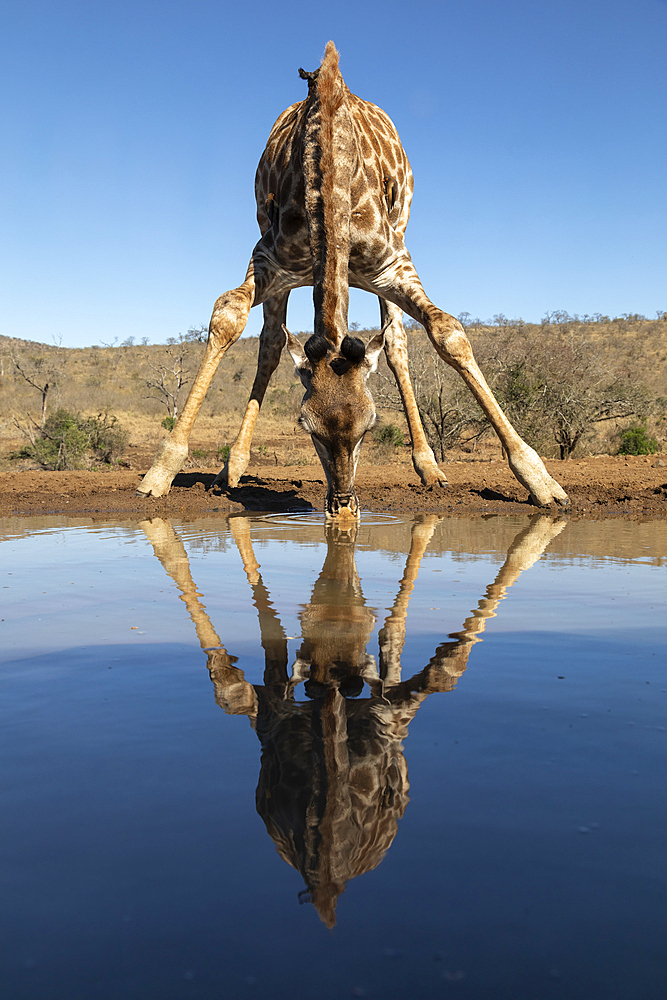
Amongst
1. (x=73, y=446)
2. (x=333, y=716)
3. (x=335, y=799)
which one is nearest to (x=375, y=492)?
(x=333, y=716)

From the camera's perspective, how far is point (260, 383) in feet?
35.4

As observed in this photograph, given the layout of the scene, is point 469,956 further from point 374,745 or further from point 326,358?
point 326,358

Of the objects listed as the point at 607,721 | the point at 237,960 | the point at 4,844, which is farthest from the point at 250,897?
the point at 607,721

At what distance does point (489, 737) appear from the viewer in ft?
6.90

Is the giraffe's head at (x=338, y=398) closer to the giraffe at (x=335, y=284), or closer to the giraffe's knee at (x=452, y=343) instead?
the giraffe at (x=335, y=284)

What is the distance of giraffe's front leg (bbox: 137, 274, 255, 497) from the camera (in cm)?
882

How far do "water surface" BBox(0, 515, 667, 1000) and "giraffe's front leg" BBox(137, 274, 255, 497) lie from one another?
5.38m

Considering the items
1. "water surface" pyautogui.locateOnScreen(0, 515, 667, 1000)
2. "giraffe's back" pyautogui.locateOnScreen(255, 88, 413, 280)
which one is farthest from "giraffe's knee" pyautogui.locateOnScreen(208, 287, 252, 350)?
"water surface" pyautogui.locateOnScreen(0, 515, 667, 1000)

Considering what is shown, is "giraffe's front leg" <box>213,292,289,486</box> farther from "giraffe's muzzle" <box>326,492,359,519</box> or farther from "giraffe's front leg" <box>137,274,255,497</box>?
"giraffe's muzzle" <box>326,492,359,519</box>

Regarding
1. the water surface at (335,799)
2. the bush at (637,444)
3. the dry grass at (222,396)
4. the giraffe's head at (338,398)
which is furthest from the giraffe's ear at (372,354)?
the bush at (637,444)

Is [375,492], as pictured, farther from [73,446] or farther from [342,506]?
[73,446]

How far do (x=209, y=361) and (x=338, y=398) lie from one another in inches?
136

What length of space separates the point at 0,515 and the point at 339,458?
178 inches

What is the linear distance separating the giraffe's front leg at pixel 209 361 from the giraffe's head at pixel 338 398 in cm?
258
